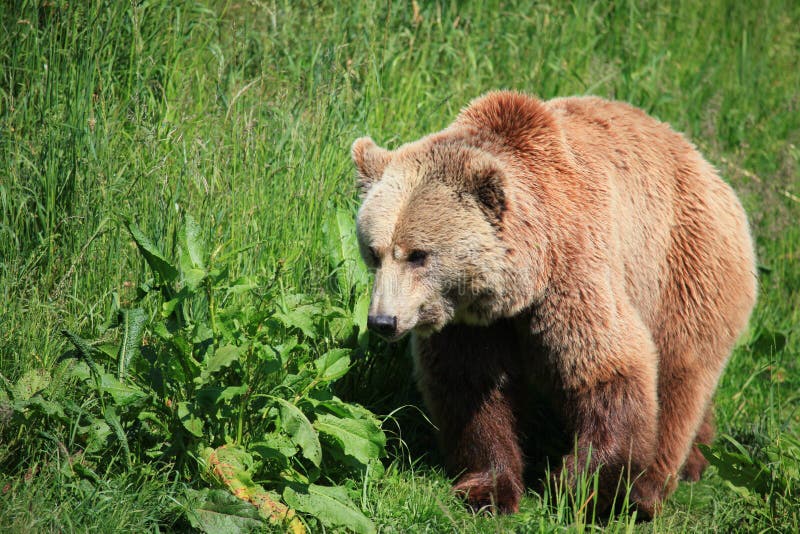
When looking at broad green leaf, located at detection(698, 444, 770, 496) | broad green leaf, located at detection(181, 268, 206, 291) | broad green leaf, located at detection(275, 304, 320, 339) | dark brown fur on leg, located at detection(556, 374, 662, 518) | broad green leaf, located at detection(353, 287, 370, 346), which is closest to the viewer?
broad green leaf, located at detection(181, 268, 206, 291)

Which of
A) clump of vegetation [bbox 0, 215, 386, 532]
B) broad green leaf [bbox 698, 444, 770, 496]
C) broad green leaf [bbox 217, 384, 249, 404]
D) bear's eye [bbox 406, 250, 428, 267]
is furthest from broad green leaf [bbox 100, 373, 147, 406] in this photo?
broad green leaf [bbox 698, 444, 770, 496]

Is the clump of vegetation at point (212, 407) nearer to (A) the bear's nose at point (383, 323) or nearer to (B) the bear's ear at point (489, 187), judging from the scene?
(A) the bear's nose at point (383, 323)

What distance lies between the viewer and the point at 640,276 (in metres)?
4.96

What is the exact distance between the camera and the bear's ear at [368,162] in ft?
15.5

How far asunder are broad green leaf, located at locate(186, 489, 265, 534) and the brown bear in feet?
3.30

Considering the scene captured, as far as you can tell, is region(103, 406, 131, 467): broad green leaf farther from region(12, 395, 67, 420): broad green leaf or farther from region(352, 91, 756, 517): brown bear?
region(352, 91, 756, 517): brown bear

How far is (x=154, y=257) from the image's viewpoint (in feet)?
13.9

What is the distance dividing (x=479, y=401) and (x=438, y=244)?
985 mm

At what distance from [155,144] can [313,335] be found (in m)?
1.51

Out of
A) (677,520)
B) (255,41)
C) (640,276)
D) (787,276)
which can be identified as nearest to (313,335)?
(640,276)

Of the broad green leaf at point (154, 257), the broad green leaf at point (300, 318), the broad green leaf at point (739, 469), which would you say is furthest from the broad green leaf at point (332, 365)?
the broad green leaf at point (739, 469)

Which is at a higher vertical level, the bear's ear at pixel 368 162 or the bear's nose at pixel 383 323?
the bear's ear at pixel 368 162

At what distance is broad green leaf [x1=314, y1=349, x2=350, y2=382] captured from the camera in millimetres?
4441

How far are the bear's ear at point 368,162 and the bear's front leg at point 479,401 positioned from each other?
0.90m
